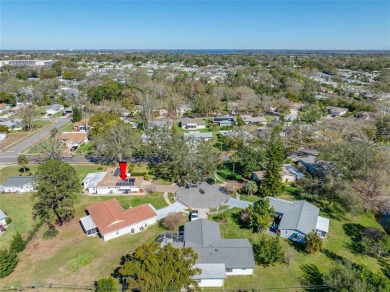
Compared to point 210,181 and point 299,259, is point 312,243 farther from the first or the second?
point 210,181

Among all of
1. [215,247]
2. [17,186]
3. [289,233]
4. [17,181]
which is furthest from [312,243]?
[17,181]

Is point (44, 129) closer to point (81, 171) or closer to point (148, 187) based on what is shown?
point (81, 171)

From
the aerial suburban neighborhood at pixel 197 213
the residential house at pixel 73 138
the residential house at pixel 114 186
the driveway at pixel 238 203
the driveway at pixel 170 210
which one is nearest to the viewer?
the aerial suburban neighborhood at pixel 197 213

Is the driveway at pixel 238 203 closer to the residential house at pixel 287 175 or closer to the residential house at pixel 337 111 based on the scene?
the residential house at pixel 287 175

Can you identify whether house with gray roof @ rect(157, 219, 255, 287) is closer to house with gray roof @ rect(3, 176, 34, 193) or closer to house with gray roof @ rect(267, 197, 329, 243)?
house with gray roof @ rect(267, 197, 329, 243)

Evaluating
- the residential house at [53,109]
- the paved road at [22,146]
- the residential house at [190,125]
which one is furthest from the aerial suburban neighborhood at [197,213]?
the residential house at [53,109]

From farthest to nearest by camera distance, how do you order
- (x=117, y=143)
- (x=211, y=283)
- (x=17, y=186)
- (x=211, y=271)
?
(x=117, y=143) → (x=17, y=186) → (x=211, y=271) → (x=211, y=283)

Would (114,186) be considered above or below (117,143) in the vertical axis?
below
